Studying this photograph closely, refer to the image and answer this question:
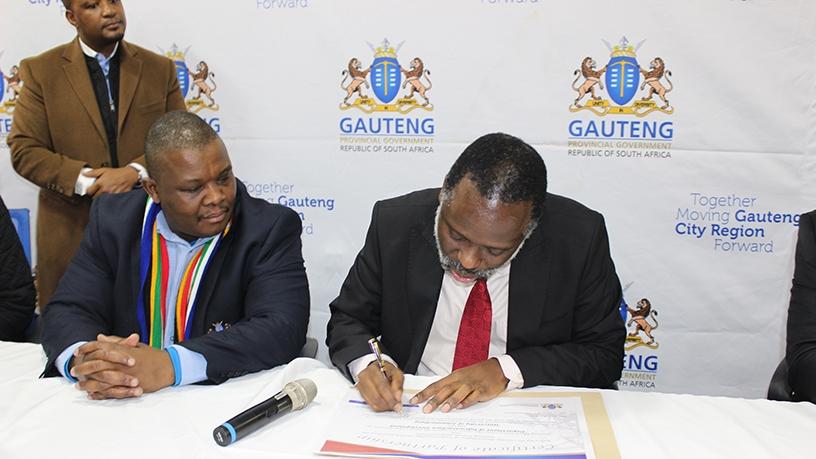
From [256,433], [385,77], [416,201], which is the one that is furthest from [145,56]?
[256,433]

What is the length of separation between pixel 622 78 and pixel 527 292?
167 cm

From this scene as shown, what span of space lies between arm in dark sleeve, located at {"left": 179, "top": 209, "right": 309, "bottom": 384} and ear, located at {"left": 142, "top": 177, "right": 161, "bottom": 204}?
0.39 meters

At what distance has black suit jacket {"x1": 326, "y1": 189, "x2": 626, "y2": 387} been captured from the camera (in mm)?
2107

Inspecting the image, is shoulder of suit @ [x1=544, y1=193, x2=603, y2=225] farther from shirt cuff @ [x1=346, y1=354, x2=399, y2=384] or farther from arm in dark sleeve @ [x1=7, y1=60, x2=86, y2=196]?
arm in dark sleeve @ [x1=7, y1=60, x2=86, y2=196]

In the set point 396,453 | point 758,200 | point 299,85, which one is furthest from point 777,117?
point 396,453

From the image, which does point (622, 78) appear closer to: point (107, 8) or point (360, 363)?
point (360, 363)

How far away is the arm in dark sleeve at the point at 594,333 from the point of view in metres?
1.97

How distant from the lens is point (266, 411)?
155 cm

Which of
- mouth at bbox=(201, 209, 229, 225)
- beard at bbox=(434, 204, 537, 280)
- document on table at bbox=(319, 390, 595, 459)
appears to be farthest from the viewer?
mouth at bbox=(201, 209, 229, 225)

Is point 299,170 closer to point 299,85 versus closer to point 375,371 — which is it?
point 299,85

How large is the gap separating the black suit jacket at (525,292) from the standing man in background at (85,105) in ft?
4.77

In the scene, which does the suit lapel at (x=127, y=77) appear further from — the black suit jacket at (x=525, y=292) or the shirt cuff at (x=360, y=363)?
the shirt cuff at (x=360, y=363)

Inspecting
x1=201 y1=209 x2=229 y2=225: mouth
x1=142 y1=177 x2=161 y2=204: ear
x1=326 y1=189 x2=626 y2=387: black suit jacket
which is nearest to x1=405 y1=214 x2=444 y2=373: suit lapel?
x1=326 y1=189 x2=626 y2=387: black suit jacket

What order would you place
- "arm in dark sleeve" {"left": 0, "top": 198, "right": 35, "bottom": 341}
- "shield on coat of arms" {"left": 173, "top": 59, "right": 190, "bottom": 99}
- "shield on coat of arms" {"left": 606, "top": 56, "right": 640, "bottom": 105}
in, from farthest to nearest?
"shield on coat of arms" {"left": 173, "top": 59, "right": 190, "bottom": 99}
"shield on coat of arms" {"left": 606, "top": 56, "right": 640, "bottom": 105}
"arm in dark sleeve" {"left": 0, "top": 198, "right": 35, "bottom": 341}
